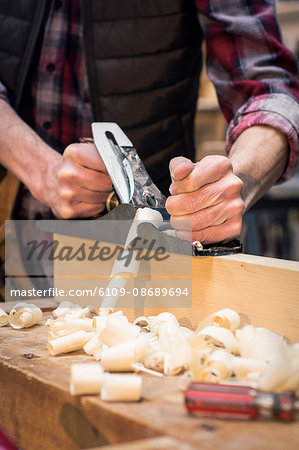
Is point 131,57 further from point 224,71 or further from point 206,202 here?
point 206,202

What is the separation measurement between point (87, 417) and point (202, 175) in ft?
1.46

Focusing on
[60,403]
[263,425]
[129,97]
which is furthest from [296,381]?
[129,97]

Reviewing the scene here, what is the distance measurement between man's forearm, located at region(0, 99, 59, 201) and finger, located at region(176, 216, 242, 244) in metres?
0.43

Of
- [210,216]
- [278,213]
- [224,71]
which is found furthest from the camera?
[278,213]

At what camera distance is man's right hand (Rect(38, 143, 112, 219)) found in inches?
41.1

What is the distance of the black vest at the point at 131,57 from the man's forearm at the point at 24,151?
0.35 ft

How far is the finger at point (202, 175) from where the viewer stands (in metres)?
0.87

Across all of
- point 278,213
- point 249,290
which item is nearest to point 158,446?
point 249,290

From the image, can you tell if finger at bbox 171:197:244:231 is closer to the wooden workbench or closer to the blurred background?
the wooden workbench

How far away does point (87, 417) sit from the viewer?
552 mm

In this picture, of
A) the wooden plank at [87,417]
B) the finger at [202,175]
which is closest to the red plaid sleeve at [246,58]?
the finger at [202,175]

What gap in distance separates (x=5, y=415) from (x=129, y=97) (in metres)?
0.88

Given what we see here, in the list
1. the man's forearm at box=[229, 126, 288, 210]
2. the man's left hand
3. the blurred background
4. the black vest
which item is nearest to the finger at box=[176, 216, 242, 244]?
the man's left hand

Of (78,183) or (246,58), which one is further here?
(246,58)
